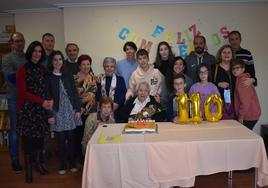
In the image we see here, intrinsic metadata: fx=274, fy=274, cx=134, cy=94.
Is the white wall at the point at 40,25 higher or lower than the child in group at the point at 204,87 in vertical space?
higher

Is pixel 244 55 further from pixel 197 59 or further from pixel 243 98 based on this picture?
pixel 243 98

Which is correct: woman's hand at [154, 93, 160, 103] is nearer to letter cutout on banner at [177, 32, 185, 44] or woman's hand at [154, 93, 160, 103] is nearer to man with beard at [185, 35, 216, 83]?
man with beard at [185, 35, 216, 83]

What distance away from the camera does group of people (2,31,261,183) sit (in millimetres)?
2717

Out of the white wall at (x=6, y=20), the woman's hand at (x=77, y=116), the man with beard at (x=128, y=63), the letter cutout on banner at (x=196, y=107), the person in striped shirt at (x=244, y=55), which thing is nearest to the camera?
the letter cutout on banner at (x=196, y=107)

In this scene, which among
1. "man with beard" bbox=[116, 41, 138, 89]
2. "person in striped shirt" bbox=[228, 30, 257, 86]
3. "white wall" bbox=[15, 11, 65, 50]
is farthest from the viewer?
"white wall" bbox=[15, 11, 65, 50]

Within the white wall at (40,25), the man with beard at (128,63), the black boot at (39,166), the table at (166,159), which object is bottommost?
the black boot at (39,166)

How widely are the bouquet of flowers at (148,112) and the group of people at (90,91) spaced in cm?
1

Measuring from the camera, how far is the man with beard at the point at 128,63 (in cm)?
340

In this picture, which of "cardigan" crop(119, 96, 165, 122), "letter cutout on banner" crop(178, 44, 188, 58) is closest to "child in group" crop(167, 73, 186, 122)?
"cardigan" crop(119, 96, 165, 122)

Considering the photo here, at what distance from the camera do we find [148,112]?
2.77 meters

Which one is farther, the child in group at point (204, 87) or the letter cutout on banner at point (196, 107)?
the child in group at point (204, 87)

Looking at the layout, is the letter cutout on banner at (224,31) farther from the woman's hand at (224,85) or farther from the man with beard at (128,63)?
the man with beard at (128,63)

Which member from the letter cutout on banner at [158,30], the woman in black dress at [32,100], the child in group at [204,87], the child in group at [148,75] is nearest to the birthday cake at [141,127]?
the child in group at [204,87]

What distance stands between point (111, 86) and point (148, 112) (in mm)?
626
